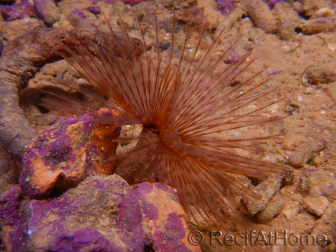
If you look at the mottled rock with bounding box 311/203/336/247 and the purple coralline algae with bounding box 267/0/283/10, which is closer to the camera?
the mottled rock with bounding box 311/203/336/247

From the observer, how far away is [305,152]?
3119 millimetres

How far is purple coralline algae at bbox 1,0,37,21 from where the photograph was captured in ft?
15.0

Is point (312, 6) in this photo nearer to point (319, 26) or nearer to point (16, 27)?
point (319, 26)

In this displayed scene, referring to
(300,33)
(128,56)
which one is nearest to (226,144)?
(128,56)

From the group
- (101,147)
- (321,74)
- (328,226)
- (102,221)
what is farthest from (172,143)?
(321,74)

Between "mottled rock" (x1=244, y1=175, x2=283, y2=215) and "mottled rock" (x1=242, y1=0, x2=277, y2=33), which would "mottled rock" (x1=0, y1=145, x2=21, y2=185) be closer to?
"mottled rock" (x1=244, y1=175, x2=283, y2=215)

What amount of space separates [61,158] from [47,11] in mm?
4119

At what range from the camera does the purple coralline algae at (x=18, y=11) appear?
15.0 ft

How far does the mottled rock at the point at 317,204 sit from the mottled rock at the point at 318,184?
59mm

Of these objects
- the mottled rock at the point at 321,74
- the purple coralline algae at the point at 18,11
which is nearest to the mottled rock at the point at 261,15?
the mottled rock at the point at 321,74

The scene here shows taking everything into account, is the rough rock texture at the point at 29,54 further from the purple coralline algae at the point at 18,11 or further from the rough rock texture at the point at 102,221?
the rough rock texture at the point at 102,221

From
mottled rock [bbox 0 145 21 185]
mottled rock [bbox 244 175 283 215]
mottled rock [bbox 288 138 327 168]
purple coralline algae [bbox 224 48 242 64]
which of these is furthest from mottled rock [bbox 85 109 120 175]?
purple coralline algae [bbox 224 48 242 64]

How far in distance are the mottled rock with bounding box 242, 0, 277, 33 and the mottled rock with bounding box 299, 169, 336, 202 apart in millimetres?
3348

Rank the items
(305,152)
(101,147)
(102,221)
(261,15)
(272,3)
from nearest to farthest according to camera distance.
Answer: (102,221) < (101,147) < (305,152) < (261,15) < (272,3)
